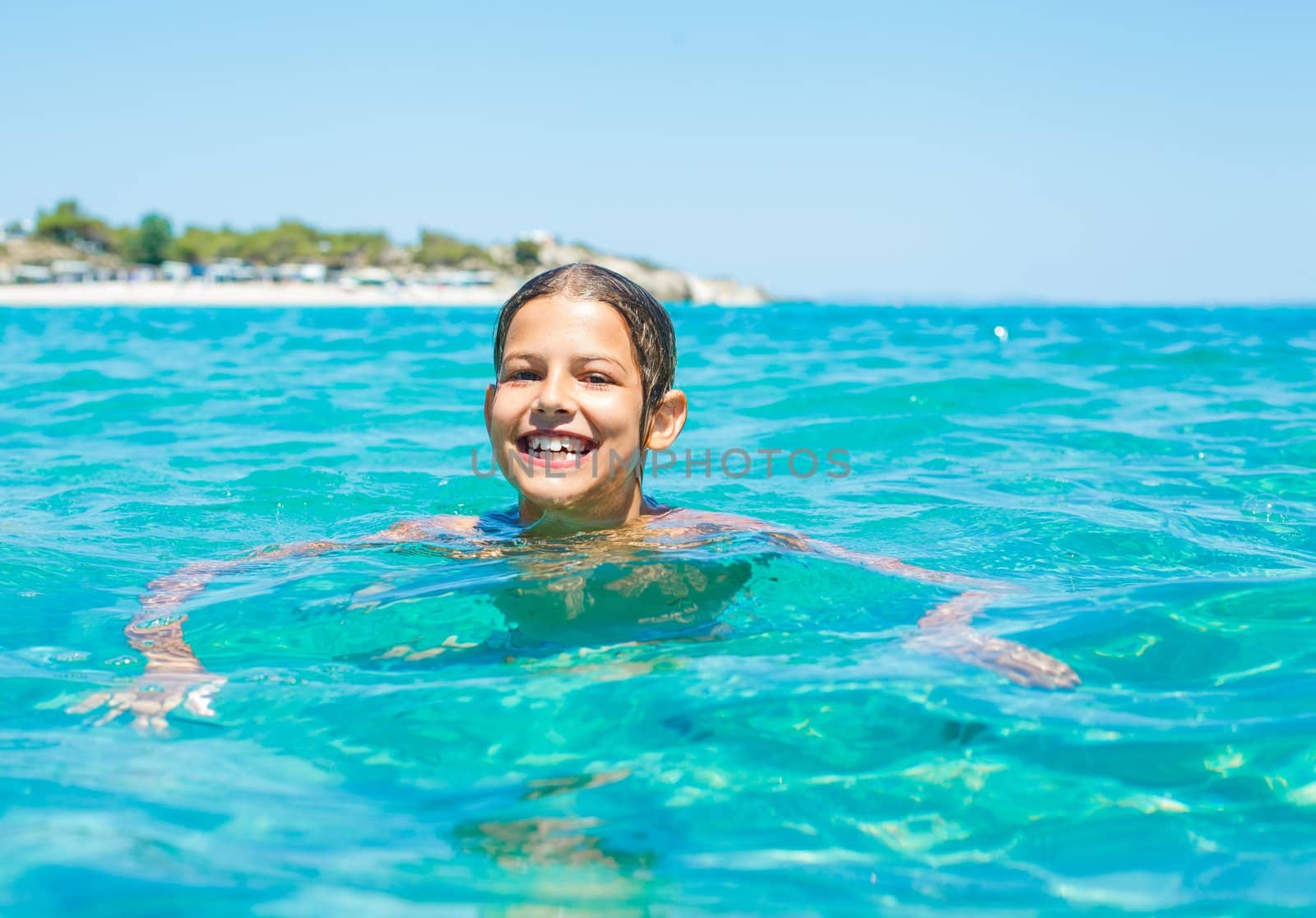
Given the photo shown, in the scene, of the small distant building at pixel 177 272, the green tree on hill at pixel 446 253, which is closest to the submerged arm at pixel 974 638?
the small distant building at pixel 177 272

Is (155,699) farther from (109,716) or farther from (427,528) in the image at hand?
(427,528)

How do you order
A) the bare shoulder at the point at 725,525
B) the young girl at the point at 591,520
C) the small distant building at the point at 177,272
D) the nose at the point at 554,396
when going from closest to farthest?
the young girl at the point at 591,520
the nose at the point at 554,396
the bare shoulder at the point at 725,525
the small distant building at the point at 177,272

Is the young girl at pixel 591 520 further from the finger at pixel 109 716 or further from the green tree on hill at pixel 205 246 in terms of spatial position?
the green tree on hill at pixel 205 246

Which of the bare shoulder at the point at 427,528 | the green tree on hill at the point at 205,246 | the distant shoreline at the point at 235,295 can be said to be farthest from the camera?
the green tree on hill at the point at 205,246

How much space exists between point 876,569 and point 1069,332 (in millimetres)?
21954

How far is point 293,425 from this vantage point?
339 inches

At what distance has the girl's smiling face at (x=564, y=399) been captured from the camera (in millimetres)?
3326

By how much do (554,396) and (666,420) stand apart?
0.54m

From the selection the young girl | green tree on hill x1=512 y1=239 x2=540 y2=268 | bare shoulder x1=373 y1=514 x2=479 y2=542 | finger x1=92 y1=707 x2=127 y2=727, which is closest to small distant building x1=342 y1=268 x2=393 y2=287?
green tree on hill x1=512 y1=239 x2=540 y2=268

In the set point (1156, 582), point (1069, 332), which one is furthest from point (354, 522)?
point (1069, 332)

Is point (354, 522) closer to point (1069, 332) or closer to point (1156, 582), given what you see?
point (1156, 582)

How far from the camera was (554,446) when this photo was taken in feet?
11.0

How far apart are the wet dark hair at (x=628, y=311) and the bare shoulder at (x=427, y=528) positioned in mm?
763

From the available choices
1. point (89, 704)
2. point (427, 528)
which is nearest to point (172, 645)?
point (89, 704)
